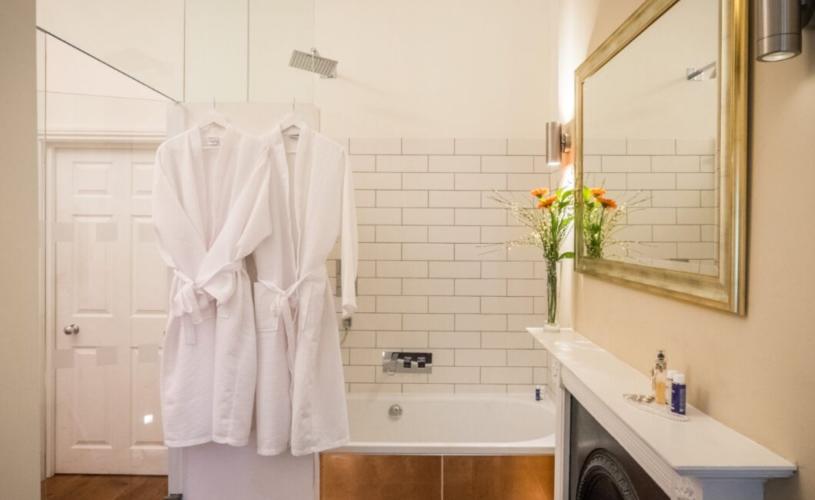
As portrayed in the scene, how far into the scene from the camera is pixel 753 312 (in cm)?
103

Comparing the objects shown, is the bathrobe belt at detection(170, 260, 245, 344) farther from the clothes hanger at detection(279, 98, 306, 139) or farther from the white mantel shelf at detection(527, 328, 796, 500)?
the white mantel shelf at detection(527, 328, 796, 500)

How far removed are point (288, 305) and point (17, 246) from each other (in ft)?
2.95

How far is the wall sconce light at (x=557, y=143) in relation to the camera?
2463 millimetres

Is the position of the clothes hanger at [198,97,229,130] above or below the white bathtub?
above

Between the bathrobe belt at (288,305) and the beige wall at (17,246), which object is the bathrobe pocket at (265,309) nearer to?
the bathrobe belt at (288,305)

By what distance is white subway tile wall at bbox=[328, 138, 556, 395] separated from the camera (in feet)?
9.86

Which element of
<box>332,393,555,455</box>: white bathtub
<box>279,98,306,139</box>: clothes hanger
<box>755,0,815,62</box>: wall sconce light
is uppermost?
<box>279,98,306,139</box>: clothes hanger

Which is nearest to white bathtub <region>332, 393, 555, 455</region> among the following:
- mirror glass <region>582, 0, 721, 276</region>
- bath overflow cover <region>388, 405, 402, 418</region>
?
bath overflow cover <region>388, 405, 402, 418</region>

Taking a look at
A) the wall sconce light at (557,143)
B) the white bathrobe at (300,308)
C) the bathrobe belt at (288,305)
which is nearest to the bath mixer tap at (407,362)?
the white bathrobe at (300,308)

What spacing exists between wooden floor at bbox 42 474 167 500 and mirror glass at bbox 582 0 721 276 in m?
2.19

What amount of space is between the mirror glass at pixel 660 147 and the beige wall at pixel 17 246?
71.7 inches

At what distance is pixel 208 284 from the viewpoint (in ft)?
6.13

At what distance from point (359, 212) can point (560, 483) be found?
1.87m

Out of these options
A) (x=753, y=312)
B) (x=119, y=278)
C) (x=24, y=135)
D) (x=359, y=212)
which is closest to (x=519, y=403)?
(x=359, y=212)
